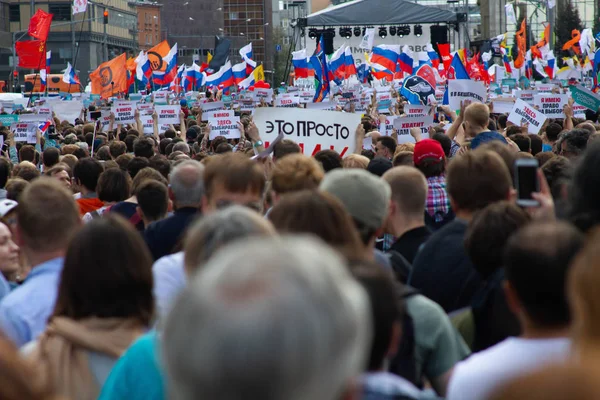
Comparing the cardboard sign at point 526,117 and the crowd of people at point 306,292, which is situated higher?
the cardboard sign at point 526,117

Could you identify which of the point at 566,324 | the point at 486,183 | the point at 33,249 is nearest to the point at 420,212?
the point at 486,183

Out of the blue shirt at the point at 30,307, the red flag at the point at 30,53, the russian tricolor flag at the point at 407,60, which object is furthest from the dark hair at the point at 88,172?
the russian tricolor flag at the point at 407,60

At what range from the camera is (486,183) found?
4.88 metres

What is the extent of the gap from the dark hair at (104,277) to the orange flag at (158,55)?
36978mm

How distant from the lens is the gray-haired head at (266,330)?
1.50 meters

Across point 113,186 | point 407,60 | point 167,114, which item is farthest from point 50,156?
point 407,60

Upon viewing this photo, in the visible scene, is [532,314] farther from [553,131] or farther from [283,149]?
[553,131]

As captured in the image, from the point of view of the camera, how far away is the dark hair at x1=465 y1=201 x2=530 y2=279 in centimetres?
398

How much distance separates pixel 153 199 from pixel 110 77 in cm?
2518

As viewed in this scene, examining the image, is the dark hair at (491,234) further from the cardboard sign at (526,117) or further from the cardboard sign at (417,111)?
the cardboard sign at (417,111)

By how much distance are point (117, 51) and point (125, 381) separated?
362 ft

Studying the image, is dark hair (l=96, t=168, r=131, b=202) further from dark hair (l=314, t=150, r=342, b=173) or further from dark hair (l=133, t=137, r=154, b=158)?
dark hair (l=133, t=137, r=154, b=158)

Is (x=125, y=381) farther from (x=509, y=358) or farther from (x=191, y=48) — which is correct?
(x=191, y=48)

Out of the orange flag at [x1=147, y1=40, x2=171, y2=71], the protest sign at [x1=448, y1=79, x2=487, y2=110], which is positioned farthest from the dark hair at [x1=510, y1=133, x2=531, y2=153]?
the orange flag at [x1=147, y1=40, x2=171, y2=71]
